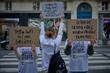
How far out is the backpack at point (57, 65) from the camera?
9016 mm

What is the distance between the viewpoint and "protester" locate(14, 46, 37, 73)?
9867 mm

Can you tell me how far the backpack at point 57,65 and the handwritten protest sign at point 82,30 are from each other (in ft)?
4.76

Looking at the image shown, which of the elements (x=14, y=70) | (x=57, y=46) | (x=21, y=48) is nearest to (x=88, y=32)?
(x=57, y=46)

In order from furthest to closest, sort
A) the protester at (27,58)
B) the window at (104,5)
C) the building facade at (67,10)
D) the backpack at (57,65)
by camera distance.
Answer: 1. the window at (104,5)
2. the building facade at (67,10)
3. the protester at (27,58)
4. the backpack at (57,65)

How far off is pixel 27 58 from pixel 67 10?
1379 inches

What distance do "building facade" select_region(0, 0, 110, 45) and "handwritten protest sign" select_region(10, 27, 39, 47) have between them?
34.2 m

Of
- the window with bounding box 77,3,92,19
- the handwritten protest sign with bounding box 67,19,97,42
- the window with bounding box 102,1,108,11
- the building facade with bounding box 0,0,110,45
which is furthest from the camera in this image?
the window with bounding box 102,1,108,11

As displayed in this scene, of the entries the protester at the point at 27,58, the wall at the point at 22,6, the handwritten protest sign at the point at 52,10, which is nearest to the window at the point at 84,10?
the wall at the point at 22,6

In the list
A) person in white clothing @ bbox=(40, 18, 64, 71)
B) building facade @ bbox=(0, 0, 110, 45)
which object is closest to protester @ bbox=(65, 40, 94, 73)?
person in white clothing @ bbox=(40, 18, 64, 71)

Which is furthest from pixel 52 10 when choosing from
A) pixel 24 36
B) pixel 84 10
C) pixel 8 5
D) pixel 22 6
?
pixel 8 5

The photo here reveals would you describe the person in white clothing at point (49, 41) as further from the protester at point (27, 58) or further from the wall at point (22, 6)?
the wall at point (22, 6)

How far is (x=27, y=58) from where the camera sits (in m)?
9.91

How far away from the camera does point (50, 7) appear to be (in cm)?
1027

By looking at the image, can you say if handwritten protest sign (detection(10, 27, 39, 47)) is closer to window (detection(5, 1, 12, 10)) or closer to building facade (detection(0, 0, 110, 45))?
building facade (detection(0, 0, 110, 45))
